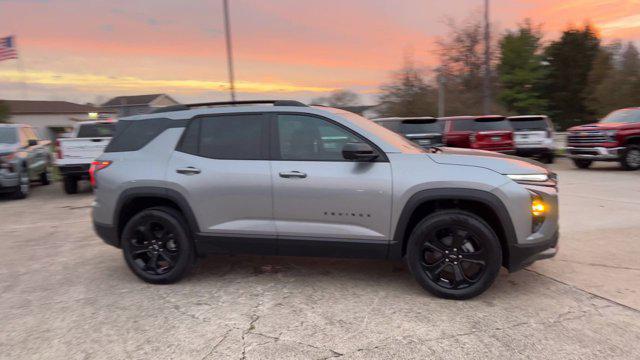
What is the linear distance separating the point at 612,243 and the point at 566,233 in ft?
2.02

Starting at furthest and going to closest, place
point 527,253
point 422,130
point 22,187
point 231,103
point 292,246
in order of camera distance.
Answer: point 422,130 < point 22,187 < point 231,103 < point 292,246 < point 527,253

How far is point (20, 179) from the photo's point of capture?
10867 mm

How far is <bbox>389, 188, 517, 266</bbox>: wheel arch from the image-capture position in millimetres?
3865

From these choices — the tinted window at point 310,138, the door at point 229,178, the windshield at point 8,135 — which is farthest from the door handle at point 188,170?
the windshield at point 8,135

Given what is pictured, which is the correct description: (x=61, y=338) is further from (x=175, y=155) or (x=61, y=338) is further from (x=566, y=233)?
(x=566, y=233)

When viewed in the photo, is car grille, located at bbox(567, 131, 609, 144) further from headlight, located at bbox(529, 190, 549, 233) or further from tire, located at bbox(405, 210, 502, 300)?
tire, located at bbox(405, 210, 502, 300)

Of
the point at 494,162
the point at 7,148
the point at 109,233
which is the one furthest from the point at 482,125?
the point at 7,148

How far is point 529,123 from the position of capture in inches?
599

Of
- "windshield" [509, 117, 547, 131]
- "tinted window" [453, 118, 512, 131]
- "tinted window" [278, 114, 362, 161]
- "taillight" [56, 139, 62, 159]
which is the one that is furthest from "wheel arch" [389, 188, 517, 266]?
"windshield" [509, 117, 547, 131]

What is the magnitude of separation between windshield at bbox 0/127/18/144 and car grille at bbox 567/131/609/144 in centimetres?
1535

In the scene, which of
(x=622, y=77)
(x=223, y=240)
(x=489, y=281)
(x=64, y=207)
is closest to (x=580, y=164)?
(x=489, y=281)

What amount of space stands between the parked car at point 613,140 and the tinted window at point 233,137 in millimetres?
12004

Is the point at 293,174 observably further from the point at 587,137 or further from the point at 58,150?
the point at 587,137

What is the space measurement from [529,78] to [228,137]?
1964 inches
